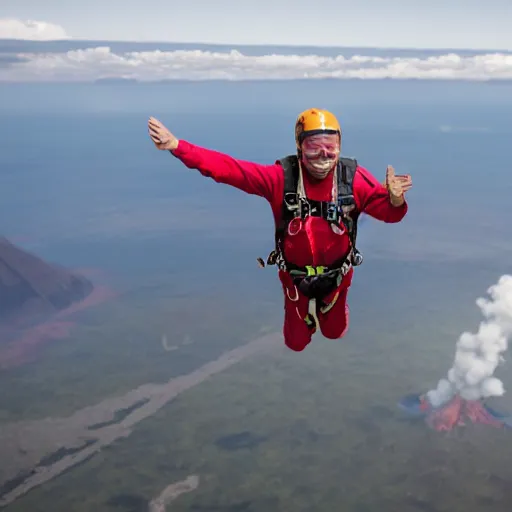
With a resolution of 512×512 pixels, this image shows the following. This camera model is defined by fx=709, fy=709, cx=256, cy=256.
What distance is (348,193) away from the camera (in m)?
6.93

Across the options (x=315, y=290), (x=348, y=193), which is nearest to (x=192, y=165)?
(x=348, y=193)

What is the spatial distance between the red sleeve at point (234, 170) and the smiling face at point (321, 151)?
0.45 meters

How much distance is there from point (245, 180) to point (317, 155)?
78 cm

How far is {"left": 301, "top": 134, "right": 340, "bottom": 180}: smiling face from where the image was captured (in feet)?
21.2

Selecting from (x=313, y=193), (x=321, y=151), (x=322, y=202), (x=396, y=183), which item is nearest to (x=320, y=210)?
(x=322, y=202)

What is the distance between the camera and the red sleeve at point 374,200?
22.1ft

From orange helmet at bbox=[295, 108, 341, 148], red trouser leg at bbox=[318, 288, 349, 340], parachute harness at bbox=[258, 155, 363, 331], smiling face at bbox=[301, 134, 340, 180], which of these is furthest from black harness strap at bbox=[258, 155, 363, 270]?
red trouser leg at bbox=[318, 288, 349, 340]

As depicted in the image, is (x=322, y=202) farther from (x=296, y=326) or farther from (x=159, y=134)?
(x=296, y=326)

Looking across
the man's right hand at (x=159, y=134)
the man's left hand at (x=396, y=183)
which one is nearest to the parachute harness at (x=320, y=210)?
the man's left hand at (x=396, y=183)

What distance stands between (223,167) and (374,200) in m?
1.49

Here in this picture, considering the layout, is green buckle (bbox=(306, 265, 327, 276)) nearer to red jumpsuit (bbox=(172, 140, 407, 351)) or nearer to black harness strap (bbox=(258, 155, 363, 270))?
red jumpsuit (bbox=(172, 140, 407, 351))

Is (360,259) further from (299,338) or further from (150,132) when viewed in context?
(150,132)

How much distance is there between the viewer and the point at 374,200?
22.5ft

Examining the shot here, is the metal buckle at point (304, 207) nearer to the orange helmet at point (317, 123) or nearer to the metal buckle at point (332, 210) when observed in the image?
the metal buckle at point (332, 210)
